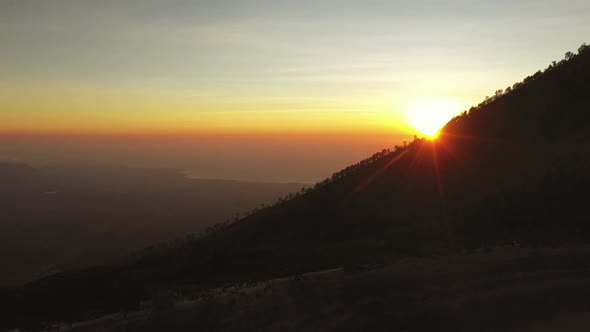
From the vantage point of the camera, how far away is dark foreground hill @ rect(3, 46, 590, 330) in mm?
15156

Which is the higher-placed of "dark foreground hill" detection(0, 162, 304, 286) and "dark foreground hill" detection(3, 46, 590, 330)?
"dark foreground hill" detection(3, 46, 590, 330)

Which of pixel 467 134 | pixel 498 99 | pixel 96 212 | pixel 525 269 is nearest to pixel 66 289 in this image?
pixel 525 269

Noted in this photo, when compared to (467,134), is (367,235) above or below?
below

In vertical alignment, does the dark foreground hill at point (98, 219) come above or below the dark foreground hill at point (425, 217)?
below

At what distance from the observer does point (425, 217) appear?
2084cm

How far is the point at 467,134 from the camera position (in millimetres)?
30188

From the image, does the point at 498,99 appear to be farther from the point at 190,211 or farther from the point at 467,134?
the point at 190,211

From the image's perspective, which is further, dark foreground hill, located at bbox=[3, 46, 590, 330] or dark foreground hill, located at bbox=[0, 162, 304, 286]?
dark foreground hill, located at bbox=[0, 162, 304, 286]

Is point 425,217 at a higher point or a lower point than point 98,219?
higher

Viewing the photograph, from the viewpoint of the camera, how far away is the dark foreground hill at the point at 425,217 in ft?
49.7

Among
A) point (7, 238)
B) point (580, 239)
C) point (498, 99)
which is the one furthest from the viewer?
point (7, 238)

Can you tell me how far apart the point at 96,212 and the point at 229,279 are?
129786 millimetres

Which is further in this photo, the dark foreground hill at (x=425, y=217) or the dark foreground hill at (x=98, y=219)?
the dark foreground hill at (x=98, y=219)

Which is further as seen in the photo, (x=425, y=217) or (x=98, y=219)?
(x=98, y=219)
